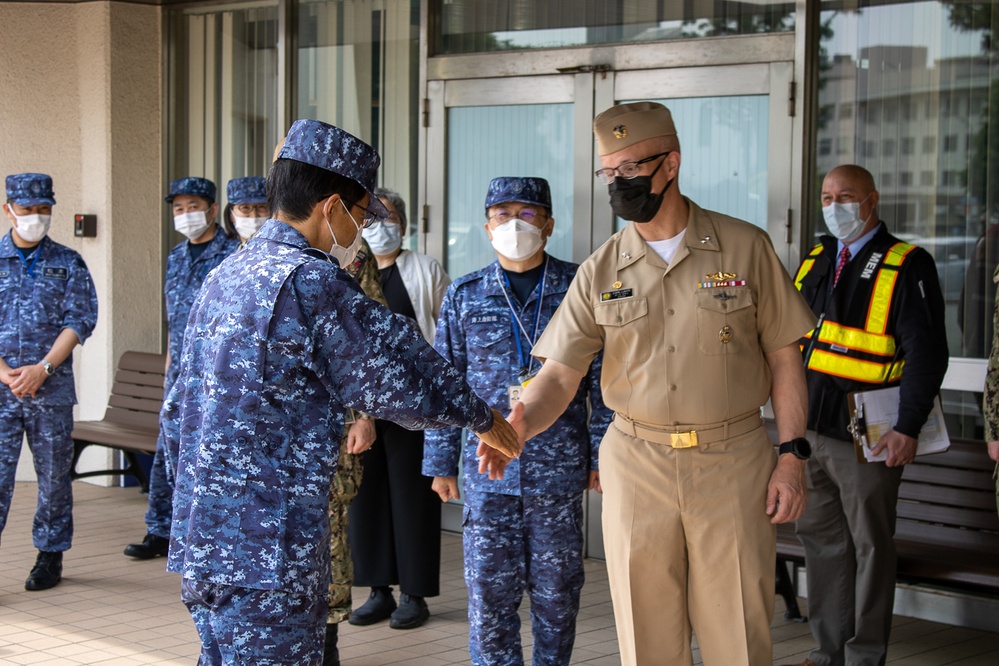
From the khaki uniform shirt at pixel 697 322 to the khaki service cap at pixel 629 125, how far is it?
0.27 meters

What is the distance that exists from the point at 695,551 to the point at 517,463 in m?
1.02

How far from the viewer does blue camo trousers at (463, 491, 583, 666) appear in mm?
4410

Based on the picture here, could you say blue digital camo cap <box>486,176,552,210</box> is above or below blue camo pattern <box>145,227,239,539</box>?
above

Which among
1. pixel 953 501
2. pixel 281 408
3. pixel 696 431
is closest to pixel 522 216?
pixel 696 431

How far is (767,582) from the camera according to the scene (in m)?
3.53

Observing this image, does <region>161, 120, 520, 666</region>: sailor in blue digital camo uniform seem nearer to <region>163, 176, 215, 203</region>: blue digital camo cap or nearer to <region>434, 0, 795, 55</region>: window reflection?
<region>434, 0, 795, 55</region>: window reflection

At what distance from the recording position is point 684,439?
3.56m

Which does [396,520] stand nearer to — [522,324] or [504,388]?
[504,388]

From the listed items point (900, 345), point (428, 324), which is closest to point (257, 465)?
point (900, 345)

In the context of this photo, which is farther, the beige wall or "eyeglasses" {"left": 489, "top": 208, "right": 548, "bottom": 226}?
the beige wall

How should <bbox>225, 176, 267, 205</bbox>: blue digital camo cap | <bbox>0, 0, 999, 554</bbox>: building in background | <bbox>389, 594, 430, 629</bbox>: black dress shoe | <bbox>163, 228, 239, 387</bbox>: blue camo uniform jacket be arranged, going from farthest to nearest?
<bbox>163, 228, 239, 387</bbox>: blue camo uniform jacket → <bbox>225, 176, 267, 205</bbox>: blue digital camo cap → <bbox>0, 0, 999, 554</bbox>: building in background → <bbox>389, 594, 430, 629</bbox>: black dress shoe

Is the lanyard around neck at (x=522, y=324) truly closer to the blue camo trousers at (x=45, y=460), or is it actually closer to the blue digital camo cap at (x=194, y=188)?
the blue camo trousers at (x=45, y=460)

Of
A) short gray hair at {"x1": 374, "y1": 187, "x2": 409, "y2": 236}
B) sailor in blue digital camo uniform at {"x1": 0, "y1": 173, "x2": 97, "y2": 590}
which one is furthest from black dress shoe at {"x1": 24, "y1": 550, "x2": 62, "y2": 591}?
short gray hair at {"x1": 374, "y1": 187, "x2": 409, "y2": 236}

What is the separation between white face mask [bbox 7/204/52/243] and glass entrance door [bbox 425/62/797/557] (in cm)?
221
